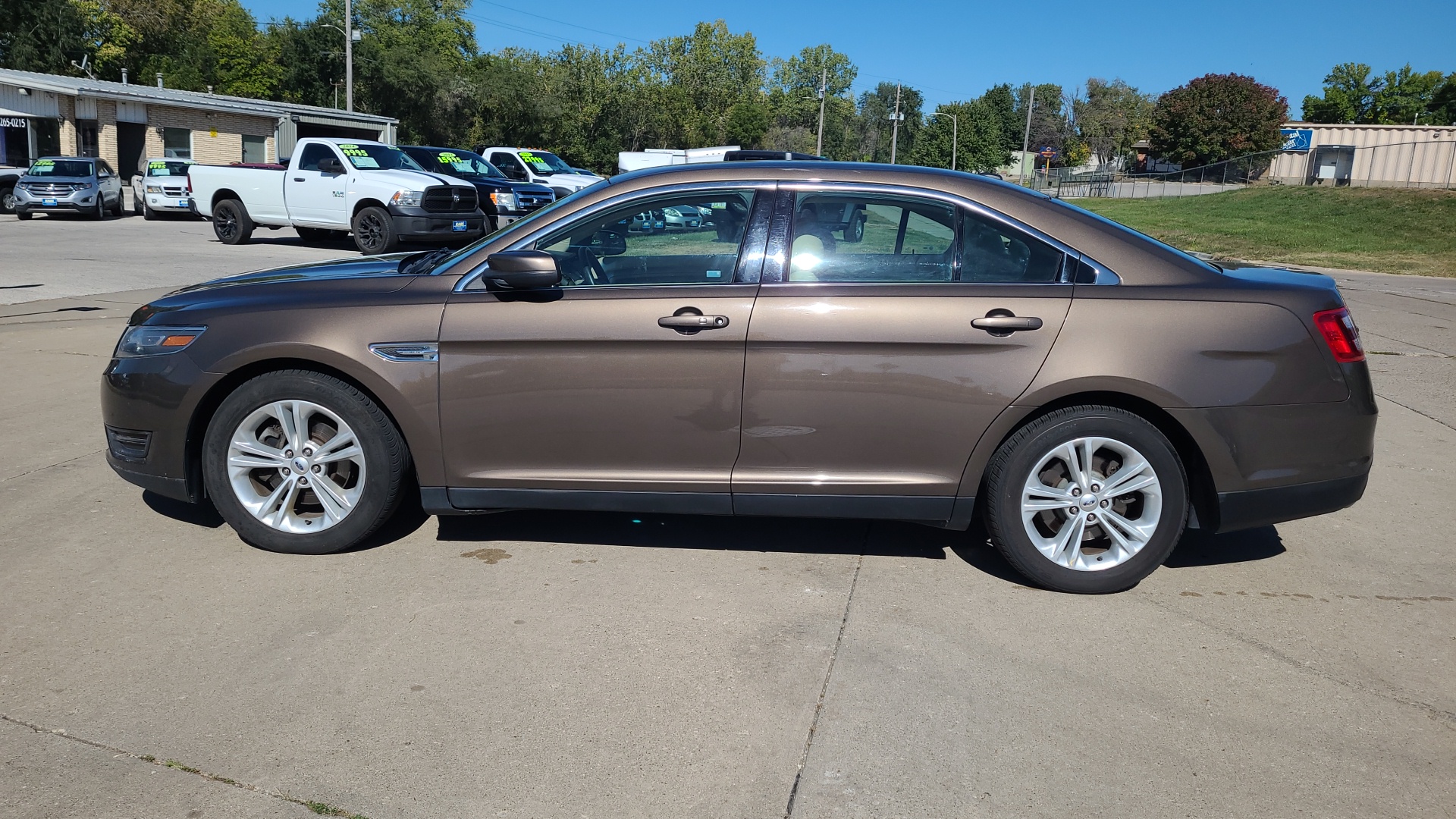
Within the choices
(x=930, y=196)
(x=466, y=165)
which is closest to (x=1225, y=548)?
(x=930, y=196)

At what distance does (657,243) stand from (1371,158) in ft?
168

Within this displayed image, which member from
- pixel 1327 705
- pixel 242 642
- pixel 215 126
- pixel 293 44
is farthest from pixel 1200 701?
pixel 293 44

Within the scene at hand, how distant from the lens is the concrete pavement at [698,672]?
2955 millimetres

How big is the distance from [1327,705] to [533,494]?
9.46 ft

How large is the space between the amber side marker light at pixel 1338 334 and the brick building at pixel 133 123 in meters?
39.2

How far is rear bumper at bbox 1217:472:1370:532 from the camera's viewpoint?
4.23 m

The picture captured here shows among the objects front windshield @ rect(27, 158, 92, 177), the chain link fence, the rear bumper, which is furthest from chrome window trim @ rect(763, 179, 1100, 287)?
the chain link fence

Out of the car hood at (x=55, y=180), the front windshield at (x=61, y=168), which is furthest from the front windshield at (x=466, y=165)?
the front windshield at (x=61, y=168)

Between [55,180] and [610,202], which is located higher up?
[610,202]

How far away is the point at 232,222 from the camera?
69.1 feet

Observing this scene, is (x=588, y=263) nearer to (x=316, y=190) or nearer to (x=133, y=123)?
(x=316, y=190)

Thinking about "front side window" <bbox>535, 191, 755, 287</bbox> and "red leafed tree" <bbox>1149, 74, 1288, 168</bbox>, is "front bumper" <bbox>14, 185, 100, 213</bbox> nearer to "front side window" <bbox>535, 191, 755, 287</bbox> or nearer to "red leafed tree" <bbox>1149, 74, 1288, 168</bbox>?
"front side window" <bbox>535, 191, 755, 287</bbox>

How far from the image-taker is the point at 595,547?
479cm

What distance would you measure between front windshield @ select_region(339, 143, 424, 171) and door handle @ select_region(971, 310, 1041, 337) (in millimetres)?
17124
